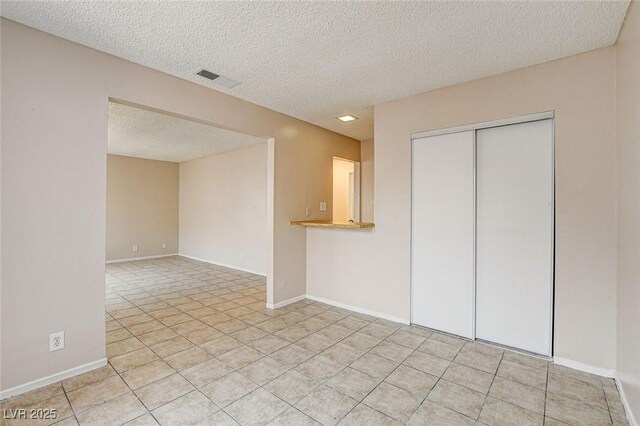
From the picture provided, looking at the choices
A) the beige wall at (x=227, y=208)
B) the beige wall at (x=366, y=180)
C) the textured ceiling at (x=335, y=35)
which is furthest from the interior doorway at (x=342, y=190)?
the textured ceiling at (x=335, y=35)

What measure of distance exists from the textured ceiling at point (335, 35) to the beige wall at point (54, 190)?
19 cm

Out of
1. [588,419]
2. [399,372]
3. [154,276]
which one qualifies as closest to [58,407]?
[399,372]

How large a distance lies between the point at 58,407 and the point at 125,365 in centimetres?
53

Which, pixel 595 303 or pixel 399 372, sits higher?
pixel 595 303

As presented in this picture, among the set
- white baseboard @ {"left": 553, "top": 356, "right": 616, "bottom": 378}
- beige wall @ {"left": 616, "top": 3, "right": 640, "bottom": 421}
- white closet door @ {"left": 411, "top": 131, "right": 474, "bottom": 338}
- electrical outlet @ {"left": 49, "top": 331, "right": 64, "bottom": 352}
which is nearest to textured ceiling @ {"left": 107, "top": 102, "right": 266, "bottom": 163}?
electrical outlet @ {"left": 49, "top": 331, "right": 64, "bottom": 352}

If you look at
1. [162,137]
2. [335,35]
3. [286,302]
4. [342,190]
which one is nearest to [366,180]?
[342,190]

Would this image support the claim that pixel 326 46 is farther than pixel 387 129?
No

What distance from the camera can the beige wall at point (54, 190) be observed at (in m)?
2.00

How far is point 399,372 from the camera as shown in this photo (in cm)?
234

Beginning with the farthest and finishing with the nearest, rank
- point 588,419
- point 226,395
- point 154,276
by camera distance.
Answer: point 154,276
point 226,395
point 588,419

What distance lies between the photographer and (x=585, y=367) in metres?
2.34

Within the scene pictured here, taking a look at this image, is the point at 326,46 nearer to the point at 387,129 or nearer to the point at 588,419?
the point at 387,129

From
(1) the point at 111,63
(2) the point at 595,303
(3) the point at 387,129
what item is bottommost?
(2) the point at 595,303

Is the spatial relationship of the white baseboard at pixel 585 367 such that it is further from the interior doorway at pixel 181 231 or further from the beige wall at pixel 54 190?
the beige wall at pixel 54 190
